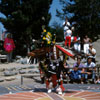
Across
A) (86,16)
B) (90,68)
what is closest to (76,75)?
(90,68)

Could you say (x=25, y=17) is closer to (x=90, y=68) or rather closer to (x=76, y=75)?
(x=76, y=75)

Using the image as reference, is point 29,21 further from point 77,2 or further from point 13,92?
point 13,92

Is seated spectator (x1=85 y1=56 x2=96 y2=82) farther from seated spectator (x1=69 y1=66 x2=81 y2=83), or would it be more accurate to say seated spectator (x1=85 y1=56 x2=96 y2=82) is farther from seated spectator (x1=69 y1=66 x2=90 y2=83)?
seated spectator (x1=69 y1=66 x2=81 y2=83)

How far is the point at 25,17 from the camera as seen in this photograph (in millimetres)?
16188

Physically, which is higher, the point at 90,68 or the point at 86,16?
the point at 86,16

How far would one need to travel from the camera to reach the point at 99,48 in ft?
66.9

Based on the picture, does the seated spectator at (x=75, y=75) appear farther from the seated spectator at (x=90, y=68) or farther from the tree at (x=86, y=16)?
the tree at (x=86, y=16)

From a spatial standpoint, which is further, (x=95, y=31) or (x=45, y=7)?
(x=45, y=7)

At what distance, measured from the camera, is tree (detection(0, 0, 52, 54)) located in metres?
16.2

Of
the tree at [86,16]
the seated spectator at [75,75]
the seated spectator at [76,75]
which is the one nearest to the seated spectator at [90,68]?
the seated spectator at [76,75]

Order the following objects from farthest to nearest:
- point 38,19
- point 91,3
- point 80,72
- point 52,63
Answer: point 38,19 < point 91,3 < point 80,72 < point 52,63

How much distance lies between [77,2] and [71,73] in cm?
656

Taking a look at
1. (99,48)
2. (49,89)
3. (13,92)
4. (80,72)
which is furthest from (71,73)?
(99,48)

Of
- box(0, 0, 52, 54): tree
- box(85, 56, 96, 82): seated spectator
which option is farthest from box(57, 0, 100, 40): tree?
box(85, 56, 96, 82): seated spectator
